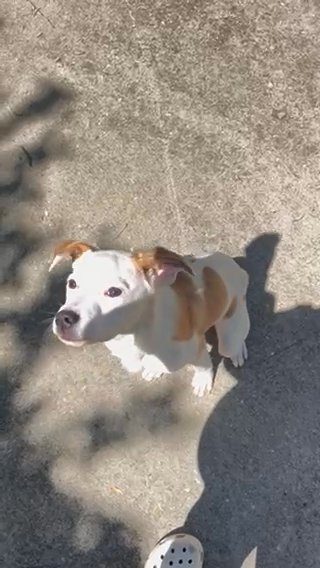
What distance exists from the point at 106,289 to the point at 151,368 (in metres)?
0.97

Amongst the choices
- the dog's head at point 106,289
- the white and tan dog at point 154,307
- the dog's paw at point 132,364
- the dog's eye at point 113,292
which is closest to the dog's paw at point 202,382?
the white and tan dog at point 154,307

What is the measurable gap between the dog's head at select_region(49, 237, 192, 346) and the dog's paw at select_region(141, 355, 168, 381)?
434 millimetres

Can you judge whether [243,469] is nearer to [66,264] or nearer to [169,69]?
[66,264]

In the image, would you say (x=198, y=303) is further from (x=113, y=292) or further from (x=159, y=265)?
(x=113, y=292)

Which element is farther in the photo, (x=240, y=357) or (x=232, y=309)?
(x=240, y=357)

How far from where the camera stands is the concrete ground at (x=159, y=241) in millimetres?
4125

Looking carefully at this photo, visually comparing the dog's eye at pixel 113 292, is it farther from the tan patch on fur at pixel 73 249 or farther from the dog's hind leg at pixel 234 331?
the dog's hind leg at pixel 234 331

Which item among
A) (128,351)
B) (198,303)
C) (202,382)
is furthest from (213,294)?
(202,382)

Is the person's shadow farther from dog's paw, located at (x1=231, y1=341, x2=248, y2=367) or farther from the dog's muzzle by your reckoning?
the dog's muzzle

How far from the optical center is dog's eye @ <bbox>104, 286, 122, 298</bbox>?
3.03 meters

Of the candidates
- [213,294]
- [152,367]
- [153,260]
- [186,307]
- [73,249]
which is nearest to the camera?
[153,260]

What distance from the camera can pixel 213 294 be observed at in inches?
144

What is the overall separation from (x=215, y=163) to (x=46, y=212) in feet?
2.92

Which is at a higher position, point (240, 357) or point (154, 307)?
point (154, 307)
